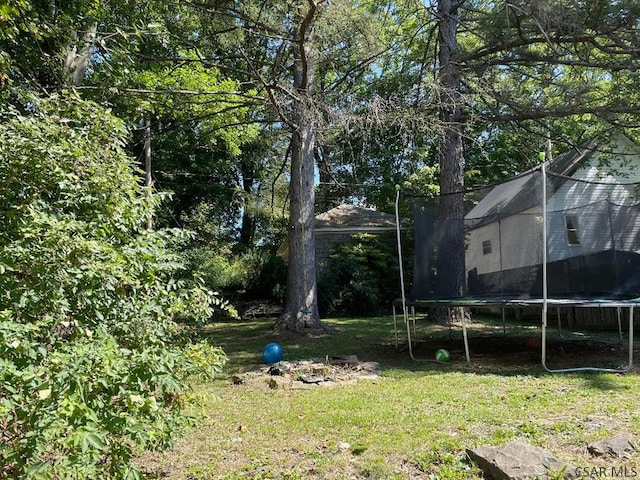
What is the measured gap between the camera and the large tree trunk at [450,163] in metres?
7.30

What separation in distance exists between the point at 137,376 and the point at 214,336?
8.23m

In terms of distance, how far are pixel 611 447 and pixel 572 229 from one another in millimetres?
4337

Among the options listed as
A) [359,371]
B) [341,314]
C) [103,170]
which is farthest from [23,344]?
[341,314]

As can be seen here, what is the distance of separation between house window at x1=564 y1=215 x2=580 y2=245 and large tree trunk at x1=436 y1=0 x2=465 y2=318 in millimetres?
1494

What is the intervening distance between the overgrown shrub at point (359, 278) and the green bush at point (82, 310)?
38.2 feet

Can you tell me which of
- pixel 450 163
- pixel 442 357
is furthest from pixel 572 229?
pixel 450 163

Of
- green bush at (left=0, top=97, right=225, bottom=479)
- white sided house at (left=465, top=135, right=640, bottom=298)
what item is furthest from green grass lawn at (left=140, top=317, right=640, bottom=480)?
white sided house at (left=465, top=135, right=640, bottom=298)

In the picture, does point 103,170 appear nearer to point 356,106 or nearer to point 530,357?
point 356,106

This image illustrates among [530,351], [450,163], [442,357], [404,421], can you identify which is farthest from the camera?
[450,163]

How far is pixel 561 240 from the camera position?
6.46m

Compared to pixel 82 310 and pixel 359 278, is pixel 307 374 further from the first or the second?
pixel 359 278

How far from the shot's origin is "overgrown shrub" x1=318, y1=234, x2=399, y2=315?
569 inches

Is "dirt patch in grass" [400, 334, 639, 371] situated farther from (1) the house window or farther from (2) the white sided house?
(1) the house window

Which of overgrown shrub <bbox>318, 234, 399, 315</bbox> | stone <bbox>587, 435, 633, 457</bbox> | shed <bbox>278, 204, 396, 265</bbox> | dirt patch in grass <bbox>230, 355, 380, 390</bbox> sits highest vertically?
shed <bbox>278, 204, 396, 265</bbox>
